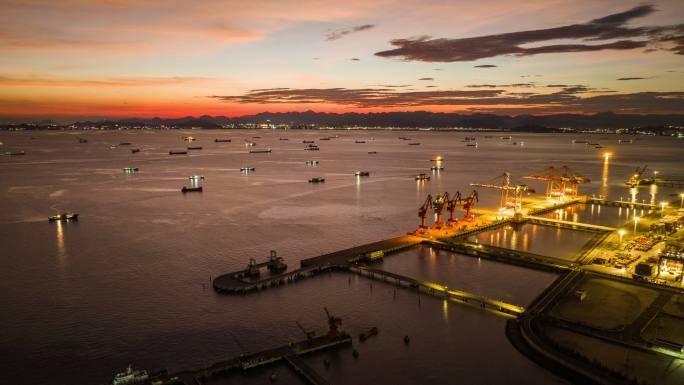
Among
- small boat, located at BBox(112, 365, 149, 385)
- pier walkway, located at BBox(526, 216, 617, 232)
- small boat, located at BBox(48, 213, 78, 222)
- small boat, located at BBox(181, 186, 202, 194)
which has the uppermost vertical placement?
small boat, located at BBox(181, 186, 202, 194)

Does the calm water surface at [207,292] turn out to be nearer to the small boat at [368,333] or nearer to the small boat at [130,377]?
the small boat at [368,333]

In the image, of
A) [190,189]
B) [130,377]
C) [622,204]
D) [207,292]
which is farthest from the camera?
[190,189]

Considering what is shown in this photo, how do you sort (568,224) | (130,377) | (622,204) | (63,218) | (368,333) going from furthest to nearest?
(622,204)
(63,218)
(568,224)
(368,333)
(130,377)

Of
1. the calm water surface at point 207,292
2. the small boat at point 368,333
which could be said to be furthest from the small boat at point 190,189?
the small boat at point 368,333

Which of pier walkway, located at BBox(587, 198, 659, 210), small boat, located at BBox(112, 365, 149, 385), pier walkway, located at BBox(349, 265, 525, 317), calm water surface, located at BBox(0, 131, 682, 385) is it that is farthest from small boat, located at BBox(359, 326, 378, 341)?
pier walkway, located at BBox(587, 198, 659, 210)

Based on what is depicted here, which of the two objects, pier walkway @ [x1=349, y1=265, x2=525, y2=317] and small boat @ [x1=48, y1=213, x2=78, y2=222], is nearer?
pier walkway @ [x1=349, y1=265, x2=525, y2=317]

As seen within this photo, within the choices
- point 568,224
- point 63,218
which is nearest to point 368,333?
point 568,224

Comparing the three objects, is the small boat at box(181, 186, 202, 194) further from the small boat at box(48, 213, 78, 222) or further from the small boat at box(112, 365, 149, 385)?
the small boat at box(112, 365, 149, 385)

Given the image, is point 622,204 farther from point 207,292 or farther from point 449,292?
point 207,292
